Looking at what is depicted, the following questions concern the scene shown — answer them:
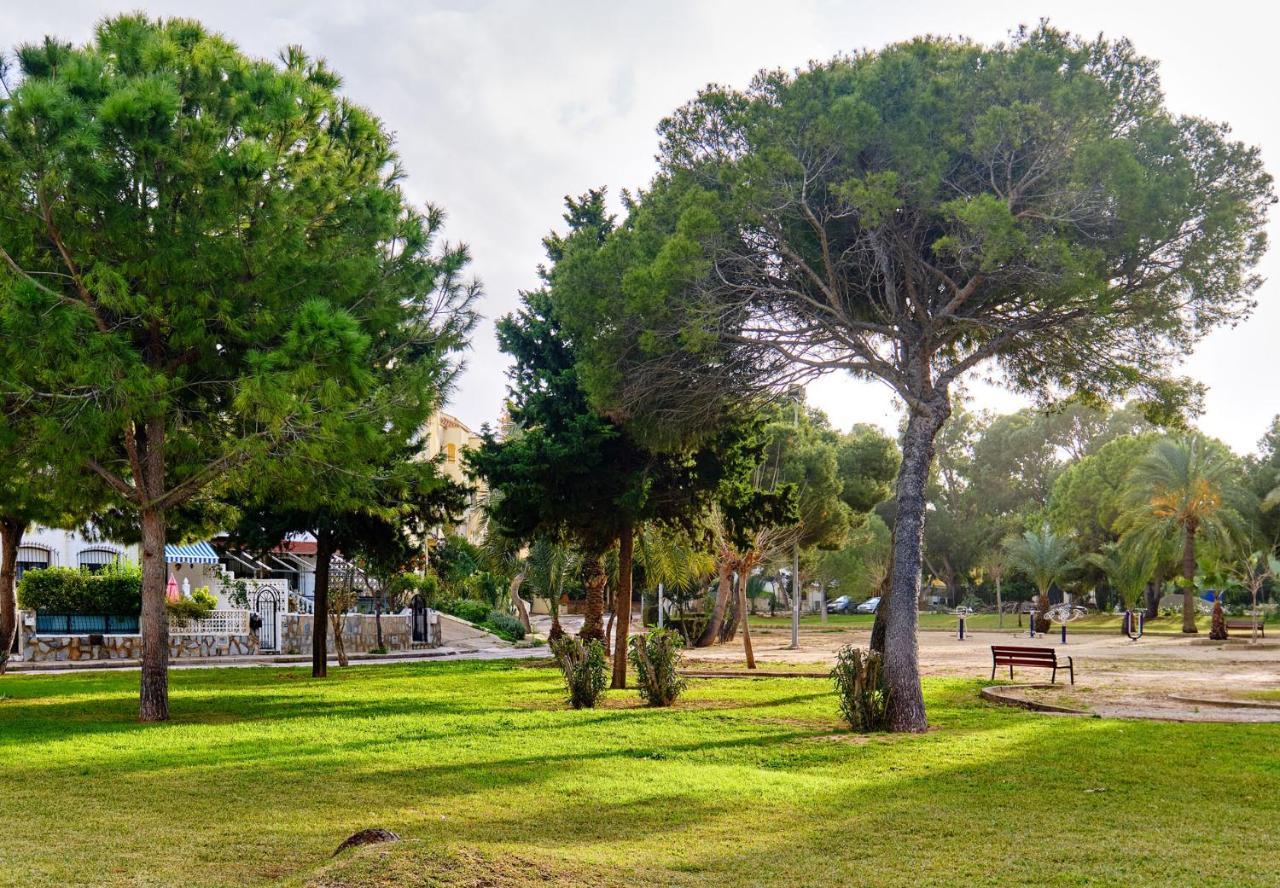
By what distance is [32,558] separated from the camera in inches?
1363

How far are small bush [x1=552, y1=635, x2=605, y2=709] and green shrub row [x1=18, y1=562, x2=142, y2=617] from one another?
17801 mm

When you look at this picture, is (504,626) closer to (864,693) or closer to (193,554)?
(193,554)

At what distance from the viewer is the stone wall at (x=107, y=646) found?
28.6m

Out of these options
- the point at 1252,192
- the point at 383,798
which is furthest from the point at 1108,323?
the point at 383,798

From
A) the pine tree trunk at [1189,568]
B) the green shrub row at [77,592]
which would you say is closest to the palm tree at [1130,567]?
the pine tree trunk at [1189,568]

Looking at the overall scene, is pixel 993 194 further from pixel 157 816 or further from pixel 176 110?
pixel 157 816

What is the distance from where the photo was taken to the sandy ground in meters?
18.0

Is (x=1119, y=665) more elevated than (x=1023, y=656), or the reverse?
(x=1023, y=656)

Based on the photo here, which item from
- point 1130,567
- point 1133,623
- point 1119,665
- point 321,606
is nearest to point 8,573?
point 321,606

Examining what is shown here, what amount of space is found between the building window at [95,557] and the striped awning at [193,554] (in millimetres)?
2069

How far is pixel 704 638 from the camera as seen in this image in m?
42.0

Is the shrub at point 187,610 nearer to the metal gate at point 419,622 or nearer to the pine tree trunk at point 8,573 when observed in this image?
the pine tree trunk at point 8,573

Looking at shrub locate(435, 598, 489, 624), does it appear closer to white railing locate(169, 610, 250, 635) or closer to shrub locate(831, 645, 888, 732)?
white railing locate(169, 610, 250, 635)

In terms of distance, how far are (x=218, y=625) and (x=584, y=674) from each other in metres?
18.0
